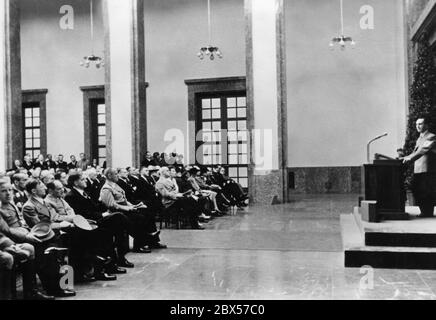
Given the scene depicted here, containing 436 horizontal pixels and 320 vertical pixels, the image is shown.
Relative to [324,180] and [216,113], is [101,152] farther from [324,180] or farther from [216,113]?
[324,180]

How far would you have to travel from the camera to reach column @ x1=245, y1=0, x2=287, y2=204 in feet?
46.0

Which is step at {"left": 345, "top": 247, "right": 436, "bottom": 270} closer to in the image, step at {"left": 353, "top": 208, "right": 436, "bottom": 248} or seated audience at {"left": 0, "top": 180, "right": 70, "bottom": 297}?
step at {"left": 353, "top": 208, "right": 436, "bottom": 248}

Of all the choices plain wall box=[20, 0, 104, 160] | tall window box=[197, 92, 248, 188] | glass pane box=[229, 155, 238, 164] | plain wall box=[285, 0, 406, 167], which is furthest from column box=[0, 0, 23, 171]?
plain wall box=[285, 0, 406, 167]

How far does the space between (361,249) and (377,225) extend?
0.91 metres

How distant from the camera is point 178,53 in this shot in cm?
1902

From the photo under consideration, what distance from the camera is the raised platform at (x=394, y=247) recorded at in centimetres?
598

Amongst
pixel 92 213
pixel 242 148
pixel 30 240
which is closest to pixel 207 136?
pixel 242 148

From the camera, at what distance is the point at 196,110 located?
18734 mm

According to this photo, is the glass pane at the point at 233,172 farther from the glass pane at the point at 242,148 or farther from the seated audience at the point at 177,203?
the seated audience at the point at 177,203

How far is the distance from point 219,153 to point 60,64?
7.17 meters

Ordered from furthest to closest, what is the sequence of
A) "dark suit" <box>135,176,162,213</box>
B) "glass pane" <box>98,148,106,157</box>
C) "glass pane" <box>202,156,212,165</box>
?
"glass pane" <box>98,148,106,157</box>, "glass pane" <box>202,156,212,165</box>, "dark suit" <box>135,176,162,213</box>

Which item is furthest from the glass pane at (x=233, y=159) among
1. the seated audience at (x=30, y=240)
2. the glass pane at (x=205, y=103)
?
the seated audience at (x=30, y=240)

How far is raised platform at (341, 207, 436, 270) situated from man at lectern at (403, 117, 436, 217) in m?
0.89
